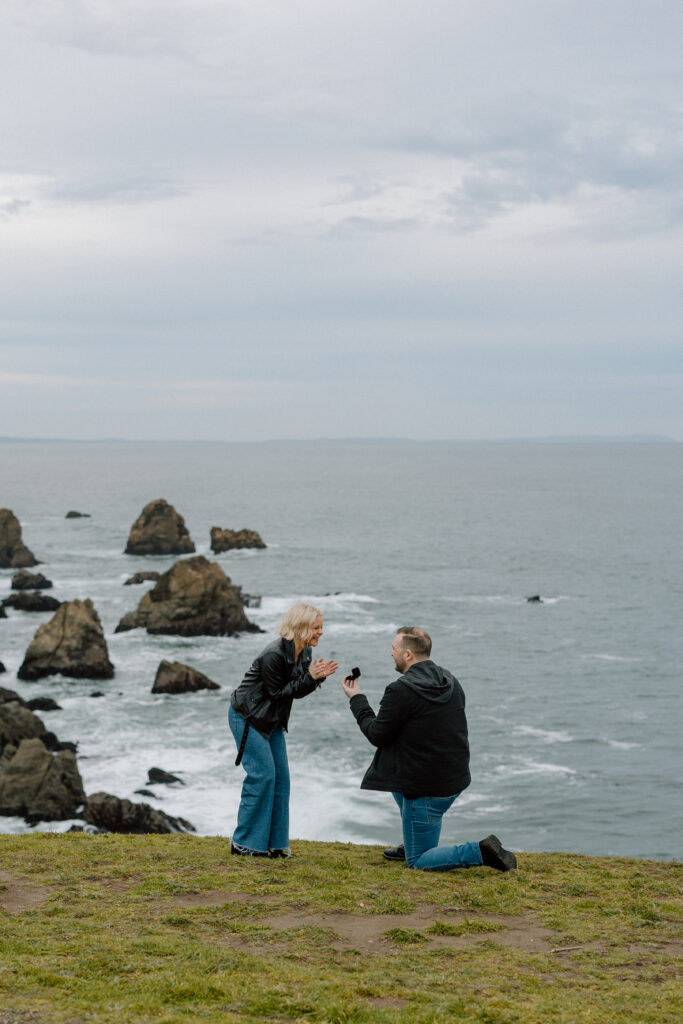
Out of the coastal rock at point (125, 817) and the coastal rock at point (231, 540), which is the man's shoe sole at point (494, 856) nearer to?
the coastal rock at point (125, 817)

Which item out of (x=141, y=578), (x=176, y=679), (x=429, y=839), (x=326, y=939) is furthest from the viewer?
(x=141, y=578)

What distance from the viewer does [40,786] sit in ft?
90.4

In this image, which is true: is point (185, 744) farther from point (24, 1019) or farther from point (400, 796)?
point (24, 1019)

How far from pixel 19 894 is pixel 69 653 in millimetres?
38047

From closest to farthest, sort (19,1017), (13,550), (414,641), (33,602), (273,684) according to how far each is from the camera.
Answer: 1. (19,1017)
2. (414,641)
3. (273,684)
4. (33,602)
5. (13,550)

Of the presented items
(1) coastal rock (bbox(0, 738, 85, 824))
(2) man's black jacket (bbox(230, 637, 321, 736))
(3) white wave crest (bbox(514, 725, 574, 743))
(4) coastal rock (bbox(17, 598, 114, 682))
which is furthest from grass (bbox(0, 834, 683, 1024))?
(4) coastal rock (bbox(17, 598, 114, 682))

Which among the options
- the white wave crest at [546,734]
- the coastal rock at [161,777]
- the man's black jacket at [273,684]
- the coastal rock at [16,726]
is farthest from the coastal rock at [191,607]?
the man's black jacket at [273,684]

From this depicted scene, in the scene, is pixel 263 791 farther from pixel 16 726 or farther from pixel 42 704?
pixel 42 704

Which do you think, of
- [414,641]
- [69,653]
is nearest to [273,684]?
[414,641]

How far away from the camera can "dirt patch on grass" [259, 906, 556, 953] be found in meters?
7.59

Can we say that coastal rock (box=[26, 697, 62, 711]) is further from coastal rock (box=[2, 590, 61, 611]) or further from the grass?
the grass

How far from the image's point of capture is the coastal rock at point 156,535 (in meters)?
89.0

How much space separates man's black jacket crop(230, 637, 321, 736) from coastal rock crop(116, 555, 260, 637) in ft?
152

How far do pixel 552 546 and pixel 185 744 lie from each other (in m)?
76.1
